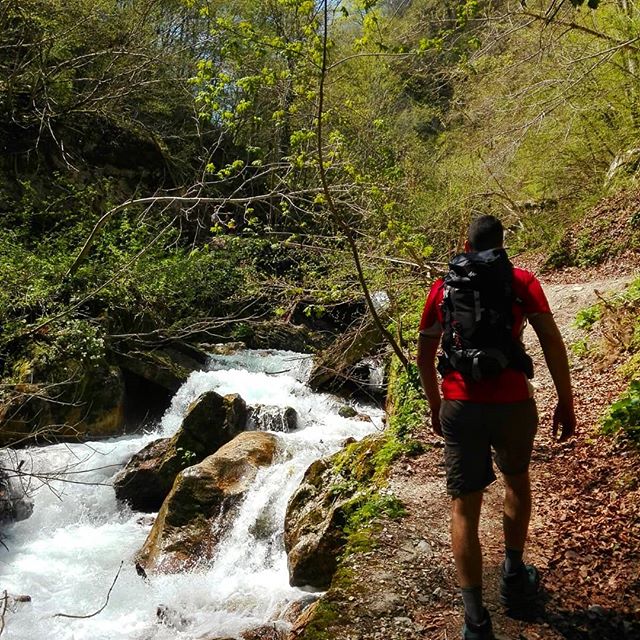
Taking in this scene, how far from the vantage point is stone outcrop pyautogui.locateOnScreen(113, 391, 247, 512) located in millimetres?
8398

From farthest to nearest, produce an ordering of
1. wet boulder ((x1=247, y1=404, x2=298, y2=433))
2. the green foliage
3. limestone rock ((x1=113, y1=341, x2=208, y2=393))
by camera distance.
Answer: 1. limestone rock ((x1=113, y1=341, x2=208, y2=393))
2. wet boulder ((x1=247, y1=404, x2=298, y2=433))
3. the green foliage

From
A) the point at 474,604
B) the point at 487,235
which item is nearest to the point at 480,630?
the point at 474,604

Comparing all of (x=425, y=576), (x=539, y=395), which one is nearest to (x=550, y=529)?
(x=425, y=576)

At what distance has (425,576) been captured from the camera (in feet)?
11.4

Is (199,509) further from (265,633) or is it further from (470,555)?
(470,555)

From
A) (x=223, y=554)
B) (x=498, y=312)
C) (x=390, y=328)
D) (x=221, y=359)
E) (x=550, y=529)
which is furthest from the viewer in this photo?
(x=221, y=359)

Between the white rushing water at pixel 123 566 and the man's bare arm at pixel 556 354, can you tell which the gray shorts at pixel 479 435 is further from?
the white rushing water at pixel 123 566

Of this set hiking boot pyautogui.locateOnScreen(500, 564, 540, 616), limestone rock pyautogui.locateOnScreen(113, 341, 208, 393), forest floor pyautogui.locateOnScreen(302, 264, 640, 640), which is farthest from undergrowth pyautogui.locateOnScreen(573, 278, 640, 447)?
limestone rock pyautogui.locateOnScreen(113, 341, 208, 393)

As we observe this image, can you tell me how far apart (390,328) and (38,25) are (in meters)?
9.29

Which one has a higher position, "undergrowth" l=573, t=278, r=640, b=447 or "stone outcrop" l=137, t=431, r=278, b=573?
"undergrowth" l=573, t=278, r=640, b=447

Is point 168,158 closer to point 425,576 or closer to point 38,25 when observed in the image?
point 38,25

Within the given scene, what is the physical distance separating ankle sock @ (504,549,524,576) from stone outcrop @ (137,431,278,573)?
14.6 feet

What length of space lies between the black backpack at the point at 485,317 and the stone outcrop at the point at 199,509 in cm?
499

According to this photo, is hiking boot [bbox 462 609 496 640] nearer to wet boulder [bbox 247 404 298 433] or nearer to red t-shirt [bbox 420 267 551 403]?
red t-shirt [bbox 420 267 551 403]
